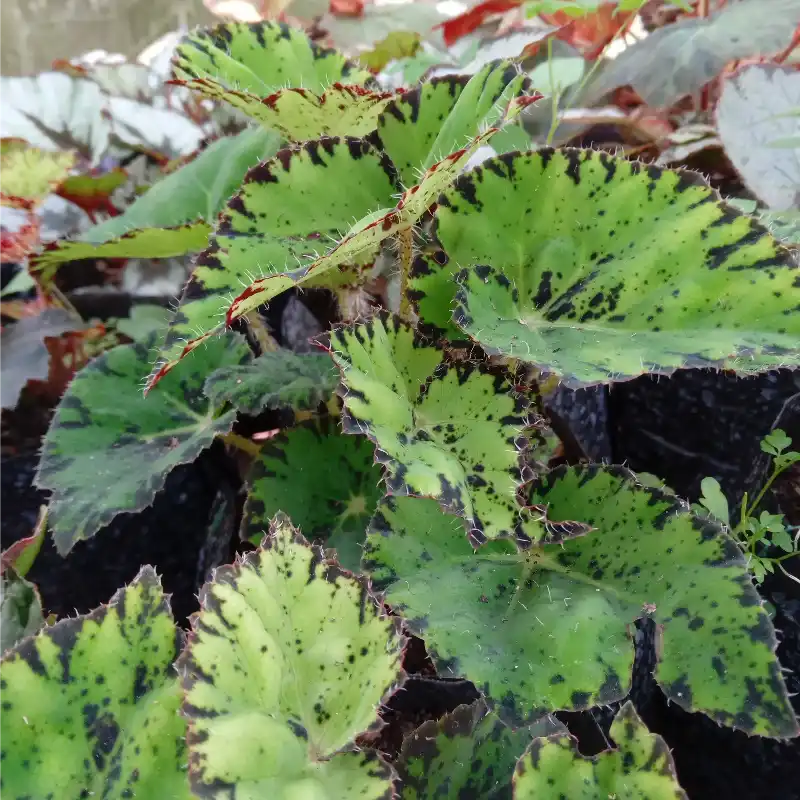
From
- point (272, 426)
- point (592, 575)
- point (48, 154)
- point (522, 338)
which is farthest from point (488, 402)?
point (48, 154)

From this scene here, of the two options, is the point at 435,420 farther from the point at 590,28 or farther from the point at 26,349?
the point at 590,28

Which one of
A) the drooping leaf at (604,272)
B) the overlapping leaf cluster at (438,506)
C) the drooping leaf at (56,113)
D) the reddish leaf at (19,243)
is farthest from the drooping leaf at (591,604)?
the drooping leaf at (56,113)

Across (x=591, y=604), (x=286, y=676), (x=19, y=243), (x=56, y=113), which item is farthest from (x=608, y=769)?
(x=56, y=113)

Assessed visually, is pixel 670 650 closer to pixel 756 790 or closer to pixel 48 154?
pixel 756 790

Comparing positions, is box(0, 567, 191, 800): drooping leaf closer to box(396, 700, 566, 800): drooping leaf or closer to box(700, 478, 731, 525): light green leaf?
box(396, 700, 566, 800): drooping leaf

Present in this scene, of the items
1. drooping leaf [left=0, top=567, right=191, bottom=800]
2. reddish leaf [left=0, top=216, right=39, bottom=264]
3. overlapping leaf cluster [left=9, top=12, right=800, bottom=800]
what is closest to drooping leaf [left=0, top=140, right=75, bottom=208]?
reddish leaf [left=0, top=216, right=39, bottom=264]
